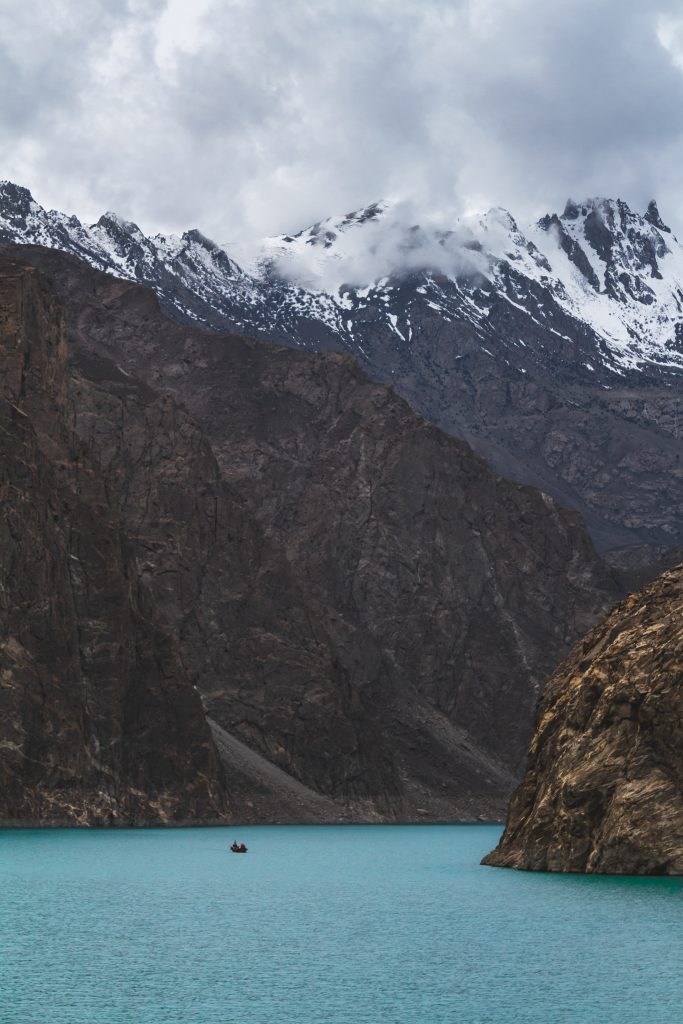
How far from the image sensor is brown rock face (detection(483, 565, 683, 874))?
7544 centimetres

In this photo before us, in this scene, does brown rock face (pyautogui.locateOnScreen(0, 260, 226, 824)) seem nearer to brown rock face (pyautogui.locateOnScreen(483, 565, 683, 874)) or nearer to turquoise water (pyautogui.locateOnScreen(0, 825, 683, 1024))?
turquoise water (pyautogui.locateOnScreen(0, 825, 683, 1024))

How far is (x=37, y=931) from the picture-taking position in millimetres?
63188

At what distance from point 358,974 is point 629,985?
8870 mm

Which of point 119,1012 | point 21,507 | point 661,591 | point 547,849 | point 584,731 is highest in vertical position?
point 21,507

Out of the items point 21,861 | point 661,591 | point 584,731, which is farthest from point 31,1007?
point 21,861

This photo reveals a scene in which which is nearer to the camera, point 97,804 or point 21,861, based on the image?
point 21,861

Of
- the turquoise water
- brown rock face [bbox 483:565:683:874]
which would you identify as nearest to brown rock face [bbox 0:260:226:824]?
the turquoise water

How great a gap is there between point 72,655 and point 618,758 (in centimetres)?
9679

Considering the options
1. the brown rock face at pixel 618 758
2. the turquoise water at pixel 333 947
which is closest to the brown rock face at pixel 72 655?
the turquoise water at pixel 333 947

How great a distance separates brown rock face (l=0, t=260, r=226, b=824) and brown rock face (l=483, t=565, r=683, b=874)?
75744 millimetres

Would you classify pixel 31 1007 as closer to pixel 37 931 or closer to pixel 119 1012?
pixel 119 1012

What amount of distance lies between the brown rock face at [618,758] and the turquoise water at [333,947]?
1.79m

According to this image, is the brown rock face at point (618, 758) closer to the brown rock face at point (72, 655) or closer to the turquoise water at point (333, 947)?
the turquoise water at point (333, 947)

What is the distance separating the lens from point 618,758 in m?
78.4
